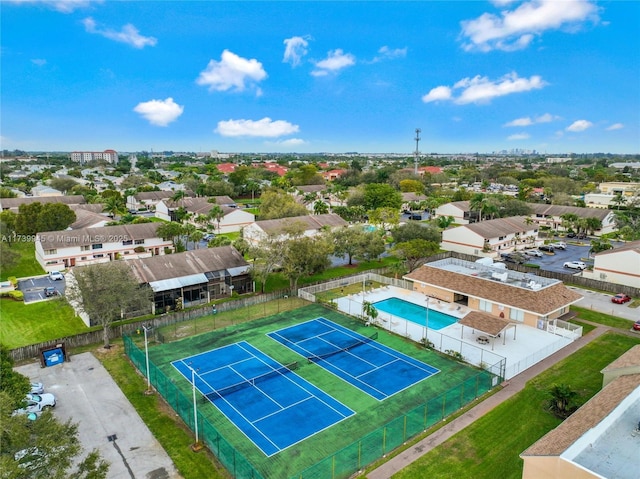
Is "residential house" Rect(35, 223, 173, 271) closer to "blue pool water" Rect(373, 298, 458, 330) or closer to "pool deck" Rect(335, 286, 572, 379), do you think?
"pool deck" Rect(335, 286, 572, 379)

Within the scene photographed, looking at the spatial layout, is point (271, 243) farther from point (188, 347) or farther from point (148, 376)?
point (148, 376)

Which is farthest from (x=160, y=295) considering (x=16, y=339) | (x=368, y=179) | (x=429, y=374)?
(x=368, y=179)

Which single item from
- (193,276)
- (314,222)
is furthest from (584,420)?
(314,222)

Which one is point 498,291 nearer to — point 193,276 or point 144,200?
point 193,276

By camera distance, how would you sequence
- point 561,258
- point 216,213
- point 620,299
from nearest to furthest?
point 620,299 → point 561,258 → point 216,213

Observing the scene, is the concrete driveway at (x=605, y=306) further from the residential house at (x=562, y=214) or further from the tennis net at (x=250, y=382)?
the residential house at (x=562, y=214)

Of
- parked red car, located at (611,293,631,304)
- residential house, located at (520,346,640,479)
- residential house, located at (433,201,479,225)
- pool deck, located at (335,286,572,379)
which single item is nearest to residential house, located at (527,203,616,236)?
residential house, located at (433,201,479,225)
